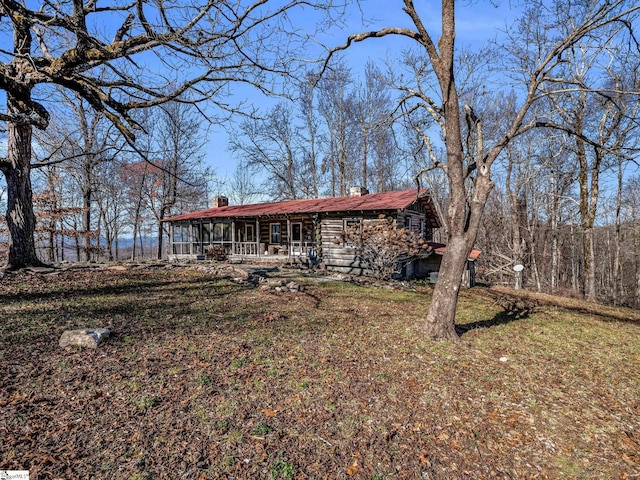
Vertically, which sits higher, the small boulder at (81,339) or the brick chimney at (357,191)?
the brick chimney at (357,191)

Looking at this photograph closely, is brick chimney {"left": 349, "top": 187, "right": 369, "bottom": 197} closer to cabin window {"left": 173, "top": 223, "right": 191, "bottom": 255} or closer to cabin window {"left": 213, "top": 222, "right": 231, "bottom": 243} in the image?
cabin window {"left": 213, "top": 222, "right": 231, "bottom": 243}

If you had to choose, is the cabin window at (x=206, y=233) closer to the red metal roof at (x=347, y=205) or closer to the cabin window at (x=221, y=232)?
the cabin window at (x=221, y=232)

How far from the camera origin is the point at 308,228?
19562 millimetres

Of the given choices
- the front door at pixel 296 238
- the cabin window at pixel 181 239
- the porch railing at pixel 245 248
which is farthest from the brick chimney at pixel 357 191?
the cabin window at pixel 181 239

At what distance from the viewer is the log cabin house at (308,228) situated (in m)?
15.8

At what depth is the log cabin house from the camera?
1580cm

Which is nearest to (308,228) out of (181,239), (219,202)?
(219,202)

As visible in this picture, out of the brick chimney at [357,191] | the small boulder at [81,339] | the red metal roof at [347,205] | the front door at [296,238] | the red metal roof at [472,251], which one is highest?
the brick chimney at [357,191]

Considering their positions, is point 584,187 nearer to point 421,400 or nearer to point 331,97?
point 421,400

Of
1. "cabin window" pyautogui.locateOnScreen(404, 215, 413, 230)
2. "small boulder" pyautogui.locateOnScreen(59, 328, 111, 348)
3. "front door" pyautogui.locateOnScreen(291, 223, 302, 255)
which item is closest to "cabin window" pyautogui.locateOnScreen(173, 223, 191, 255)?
"front door" pyautogui.locateOnScreen(291, 223, 302, 255)

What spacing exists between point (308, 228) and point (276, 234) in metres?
2.70

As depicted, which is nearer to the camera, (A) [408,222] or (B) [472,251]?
(B) [472,251]

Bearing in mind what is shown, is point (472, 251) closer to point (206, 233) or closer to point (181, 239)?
point (206, 233)

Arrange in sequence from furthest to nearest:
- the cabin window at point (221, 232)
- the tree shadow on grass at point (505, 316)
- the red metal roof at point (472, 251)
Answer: the cabin window at point (221, 232), the red metal roof at point (472, 251), the tree shadow on grass at point (505, 316)
